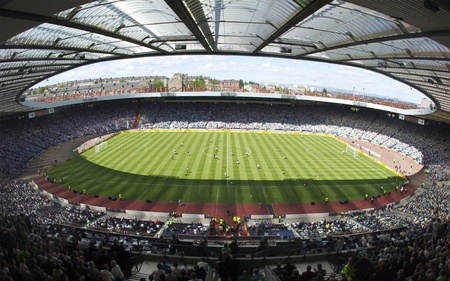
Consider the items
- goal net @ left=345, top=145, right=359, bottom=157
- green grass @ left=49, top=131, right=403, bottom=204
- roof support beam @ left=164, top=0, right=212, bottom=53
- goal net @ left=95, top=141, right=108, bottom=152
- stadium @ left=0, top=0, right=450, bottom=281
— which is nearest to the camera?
stadium @ left=0, top=0, right=450, bottom=281

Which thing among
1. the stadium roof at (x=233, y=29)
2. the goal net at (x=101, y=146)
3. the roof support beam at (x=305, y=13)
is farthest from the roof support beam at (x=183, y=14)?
the goal net at (x=101, y=146)

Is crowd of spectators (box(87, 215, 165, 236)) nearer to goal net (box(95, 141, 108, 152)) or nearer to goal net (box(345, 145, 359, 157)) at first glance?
goal net (box(95, 141, 108, 152))

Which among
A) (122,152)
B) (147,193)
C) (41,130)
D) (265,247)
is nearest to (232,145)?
(122,152)

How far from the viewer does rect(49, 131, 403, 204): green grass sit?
35219 mm

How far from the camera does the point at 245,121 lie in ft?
254

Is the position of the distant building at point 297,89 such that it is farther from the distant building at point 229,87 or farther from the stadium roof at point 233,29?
the stadium roof at point 233,29

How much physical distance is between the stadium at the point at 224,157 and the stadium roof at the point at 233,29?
0.15m

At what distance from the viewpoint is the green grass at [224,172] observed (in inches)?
1387

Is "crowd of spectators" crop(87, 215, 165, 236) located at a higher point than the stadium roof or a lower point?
lower

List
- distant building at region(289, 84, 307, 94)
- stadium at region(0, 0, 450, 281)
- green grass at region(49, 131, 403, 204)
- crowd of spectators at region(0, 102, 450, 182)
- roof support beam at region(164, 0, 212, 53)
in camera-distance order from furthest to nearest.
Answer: distant building at region(289, 84, 307, 94), crowd of spectators at region(0, 102, 450, 182), green grass at region(49, 131, 403, 204), roof support beam at region(164, 0, 212, 53), stadium at region(0, 0, 450, 281)

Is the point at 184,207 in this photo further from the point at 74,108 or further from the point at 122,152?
the point at 74,108

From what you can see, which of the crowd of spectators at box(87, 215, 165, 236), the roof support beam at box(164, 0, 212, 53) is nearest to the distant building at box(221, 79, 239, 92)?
the crowd of spectators at box(87, 215, 165, 236)

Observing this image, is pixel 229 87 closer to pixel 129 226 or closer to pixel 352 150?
pixel 352 150

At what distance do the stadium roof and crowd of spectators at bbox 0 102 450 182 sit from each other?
2360cm
